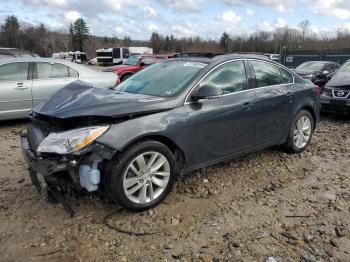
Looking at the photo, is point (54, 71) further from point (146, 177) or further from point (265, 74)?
point (146, 177)

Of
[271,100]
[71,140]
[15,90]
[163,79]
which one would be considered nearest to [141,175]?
[71,140]

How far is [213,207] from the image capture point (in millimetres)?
3691

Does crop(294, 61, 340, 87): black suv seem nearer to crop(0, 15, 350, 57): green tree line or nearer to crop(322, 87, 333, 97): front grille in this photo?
crop(322, 87, 333, 97): front grille

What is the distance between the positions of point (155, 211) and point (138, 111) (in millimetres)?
1061

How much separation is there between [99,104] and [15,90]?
13.7ft

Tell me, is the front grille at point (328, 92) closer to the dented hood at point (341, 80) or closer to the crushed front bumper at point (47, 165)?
the dented hood at point (341, 80)

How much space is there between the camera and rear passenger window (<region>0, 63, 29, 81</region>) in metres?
6.87

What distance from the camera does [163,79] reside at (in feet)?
13.9

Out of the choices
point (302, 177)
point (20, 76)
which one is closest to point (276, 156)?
point (302, 177)

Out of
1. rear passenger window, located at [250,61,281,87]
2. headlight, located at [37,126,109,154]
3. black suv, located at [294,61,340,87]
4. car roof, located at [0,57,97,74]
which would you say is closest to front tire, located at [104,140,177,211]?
headlight, located at [37,126,109,154]

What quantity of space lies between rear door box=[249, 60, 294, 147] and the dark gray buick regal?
0.01 metres

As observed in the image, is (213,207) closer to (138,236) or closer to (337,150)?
(138,236)

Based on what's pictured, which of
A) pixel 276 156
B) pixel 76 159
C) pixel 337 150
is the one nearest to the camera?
pixel 76 159

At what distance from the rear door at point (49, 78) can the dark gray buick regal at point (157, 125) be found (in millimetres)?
3077
